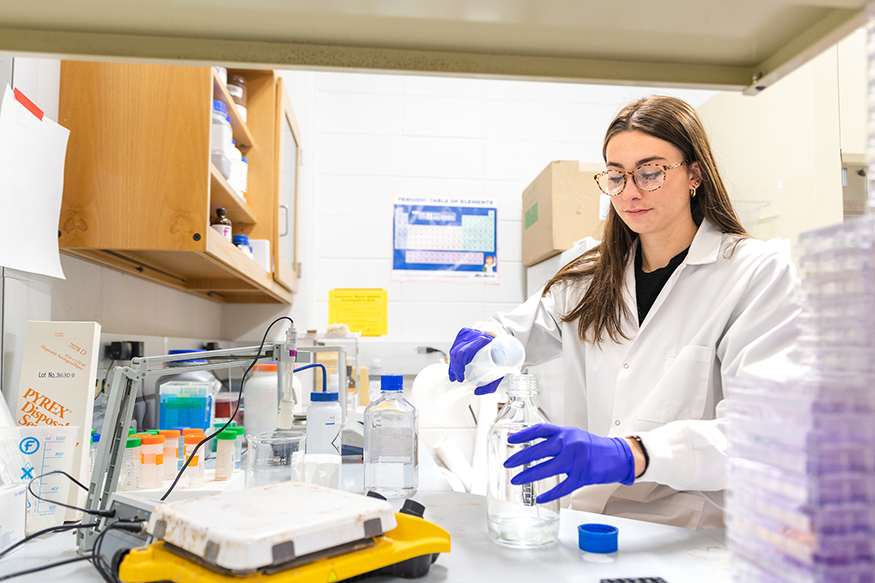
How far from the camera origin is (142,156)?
1.30m

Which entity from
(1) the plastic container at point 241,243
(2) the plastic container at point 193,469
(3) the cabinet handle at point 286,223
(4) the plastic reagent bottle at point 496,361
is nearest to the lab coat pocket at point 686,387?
(4) the plastic reagent bottle at point 496,361

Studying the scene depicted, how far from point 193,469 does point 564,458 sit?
0.72 meters

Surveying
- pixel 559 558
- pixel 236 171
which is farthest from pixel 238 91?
pixel 559 558

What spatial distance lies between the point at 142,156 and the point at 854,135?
6.39 ft

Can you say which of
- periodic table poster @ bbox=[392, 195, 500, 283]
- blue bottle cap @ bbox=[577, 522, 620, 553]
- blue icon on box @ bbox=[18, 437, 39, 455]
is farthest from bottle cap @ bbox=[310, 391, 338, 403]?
periodic table poster @ bbox=[392, 195, 500, 283]

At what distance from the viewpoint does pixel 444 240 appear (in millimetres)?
3070

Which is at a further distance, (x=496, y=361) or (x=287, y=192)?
(x=287, y=192)

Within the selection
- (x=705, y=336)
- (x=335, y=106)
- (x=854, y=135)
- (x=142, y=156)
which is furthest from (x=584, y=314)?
(x=335, y=106)

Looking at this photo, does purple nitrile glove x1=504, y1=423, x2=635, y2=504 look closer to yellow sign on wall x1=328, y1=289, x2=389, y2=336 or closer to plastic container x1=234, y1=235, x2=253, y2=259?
plastic container x1=234, y1=235, x2=253, y2=259

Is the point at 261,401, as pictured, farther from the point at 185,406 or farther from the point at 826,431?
the point at 826,431

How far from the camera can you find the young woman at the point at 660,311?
1195 mm

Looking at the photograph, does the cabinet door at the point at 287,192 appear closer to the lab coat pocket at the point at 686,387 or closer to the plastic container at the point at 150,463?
the plastic container at the point at 150,463

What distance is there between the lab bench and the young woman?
0.18 m

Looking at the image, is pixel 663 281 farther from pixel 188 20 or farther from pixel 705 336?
pixel 188 20
